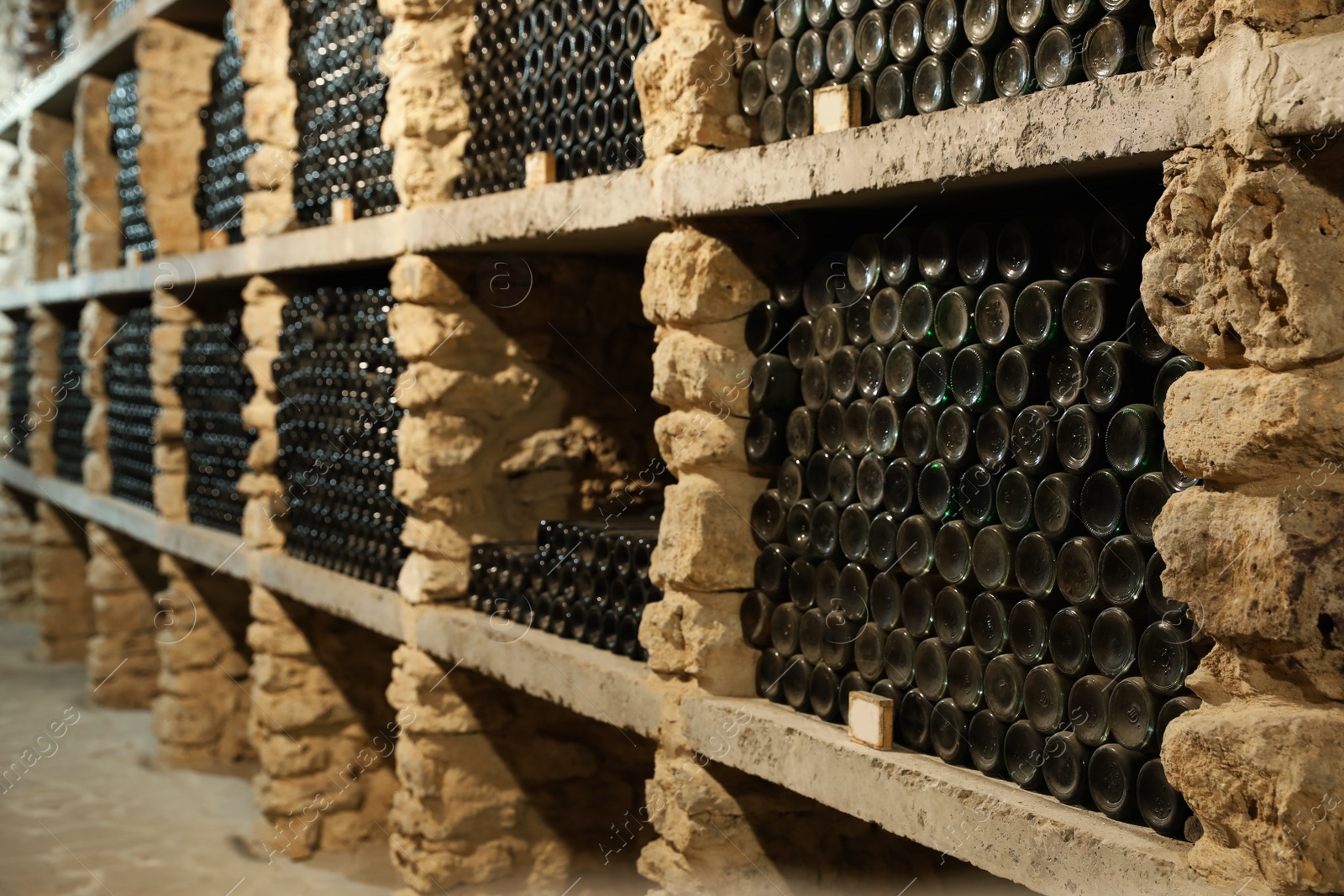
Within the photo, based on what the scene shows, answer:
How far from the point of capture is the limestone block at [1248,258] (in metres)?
2.13

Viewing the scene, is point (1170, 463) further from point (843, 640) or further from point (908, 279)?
point (843, 640)

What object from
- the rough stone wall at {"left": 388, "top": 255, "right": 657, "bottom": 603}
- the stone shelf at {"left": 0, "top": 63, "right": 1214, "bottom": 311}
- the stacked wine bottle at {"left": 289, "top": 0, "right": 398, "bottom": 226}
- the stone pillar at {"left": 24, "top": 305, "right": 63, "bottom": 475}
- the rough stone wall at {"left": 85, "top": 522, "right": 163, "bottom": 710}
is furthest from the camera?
the stone pillar at {"left": 24, "top": 305, "right": 63, "bottom": 475}

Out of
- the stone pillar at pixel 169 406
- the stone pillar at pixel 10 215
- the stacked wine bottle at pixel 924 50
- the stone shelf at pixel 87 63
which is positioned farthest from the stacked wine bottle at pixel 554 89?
the stone pillar at pixel 10 215

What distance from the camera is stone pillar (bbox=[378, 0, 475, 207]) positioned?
5.41m

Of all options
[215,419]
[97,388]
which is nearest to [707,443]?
[215,419]

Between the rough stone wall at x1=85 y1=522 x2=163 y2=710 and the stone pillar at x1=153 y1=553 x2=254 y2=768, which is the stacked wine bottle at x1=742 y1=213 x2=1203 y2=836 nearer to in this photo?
the stone pillar at x1=153 y1=553 x2=254 y2=768

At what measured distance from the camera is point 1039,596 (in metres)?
2.89

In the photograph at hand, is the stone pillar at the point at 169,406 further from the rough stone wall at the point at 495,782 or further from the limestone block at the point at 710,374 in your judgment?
the limestone block at the point at 710,374

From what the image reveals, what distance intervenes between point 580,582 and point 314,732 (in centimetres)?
321

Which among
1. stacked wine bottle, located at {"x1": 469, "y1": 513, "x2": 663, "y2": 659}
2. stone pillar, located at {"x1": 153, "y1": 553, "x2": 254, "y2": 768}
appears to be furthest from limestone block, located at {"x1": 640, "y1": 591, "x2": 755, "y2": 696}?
stone pillar, located at {"x1": 153, "y1": 553, "x2": 254, "y2": 768}

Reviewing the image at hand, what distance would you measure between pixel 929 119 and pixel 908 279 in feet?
1.66

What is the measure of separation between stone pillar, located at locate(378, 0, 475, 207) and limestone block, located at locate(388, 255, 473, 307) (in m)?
0.26

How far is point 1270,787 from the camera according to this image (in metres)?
2.17

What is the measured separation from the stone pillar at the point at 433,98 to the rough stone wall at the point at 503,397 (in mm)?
350
